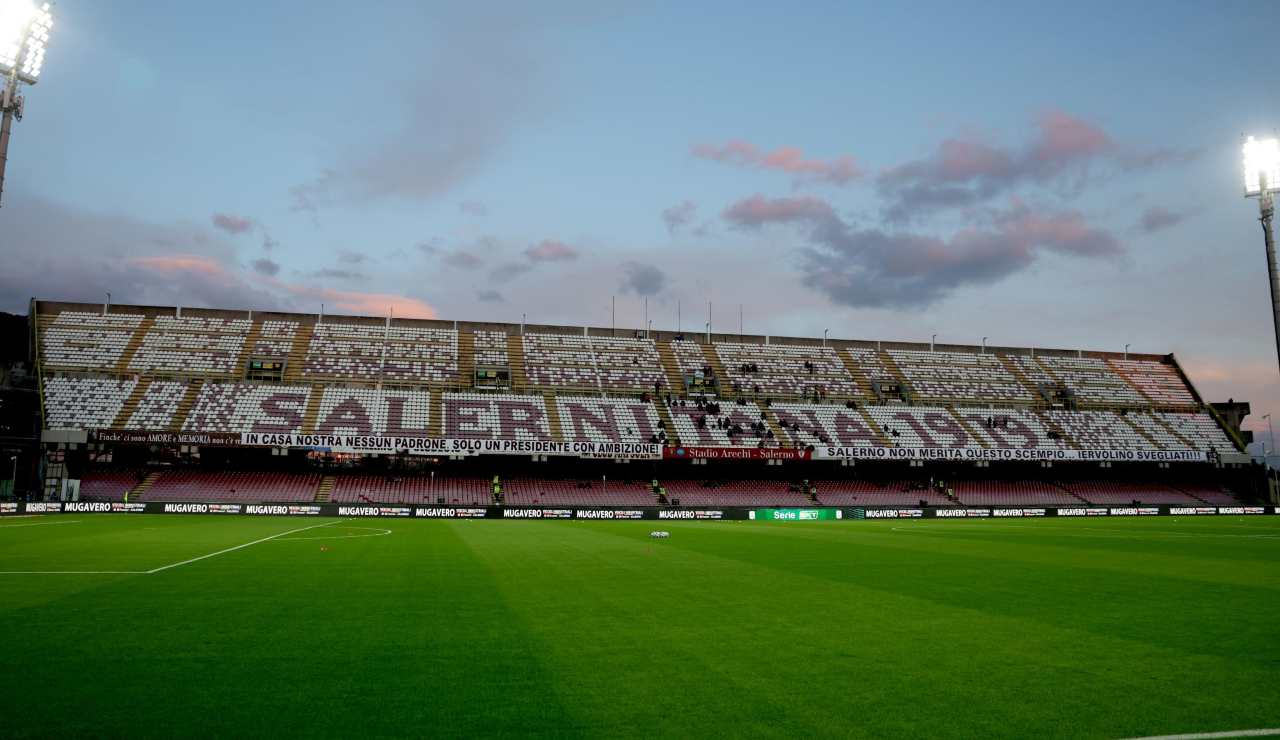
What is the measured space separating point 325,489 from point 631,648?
4670 centimetres

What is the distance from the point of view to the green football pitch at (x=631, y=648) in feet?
18.6

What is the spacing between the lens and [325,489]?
49.7 m

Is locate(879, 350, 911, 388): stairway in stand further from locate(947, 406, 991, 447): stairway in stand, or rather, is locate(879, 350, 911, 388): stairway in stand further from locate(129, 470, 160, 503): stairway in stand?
locate(129, 470, 160, 503): stairway in stand

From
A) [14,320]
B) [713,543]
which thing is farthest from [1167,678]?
[14,320]

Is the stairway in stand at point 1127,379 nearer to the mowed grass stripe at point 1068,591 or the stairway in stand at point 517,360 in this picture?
the stairway in stand at point 517,360

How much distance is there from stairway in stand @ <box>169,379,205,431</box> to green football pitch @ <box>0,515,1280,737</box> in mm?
37070

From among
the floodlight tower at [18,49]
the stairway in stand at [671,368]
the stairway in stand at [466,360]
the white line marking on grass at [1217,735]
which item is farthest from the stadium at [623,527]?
the floodlight tower at [18,49]

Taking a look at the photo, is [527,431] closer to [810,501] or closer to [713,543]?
[810,501]

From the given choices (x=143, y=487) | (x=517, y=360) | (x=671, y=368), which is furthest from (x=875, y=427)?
(x=143, y=487)

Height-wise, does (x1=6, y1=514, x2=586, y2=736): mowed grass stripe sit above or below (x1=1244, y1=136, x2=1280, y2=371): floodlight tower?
below

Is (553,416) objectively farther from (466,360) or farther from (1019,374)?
(1019,374)

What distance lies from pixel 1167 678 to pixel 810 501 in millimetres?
48606

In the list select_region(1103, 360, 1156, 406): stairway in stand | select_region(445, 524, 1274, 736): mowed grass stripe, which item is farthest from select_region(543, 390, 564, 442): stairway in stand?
select_region(1103, 360, 1156, 406): stairway in stand

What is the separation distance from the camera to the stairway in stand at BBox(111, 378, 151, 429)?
160 ft
